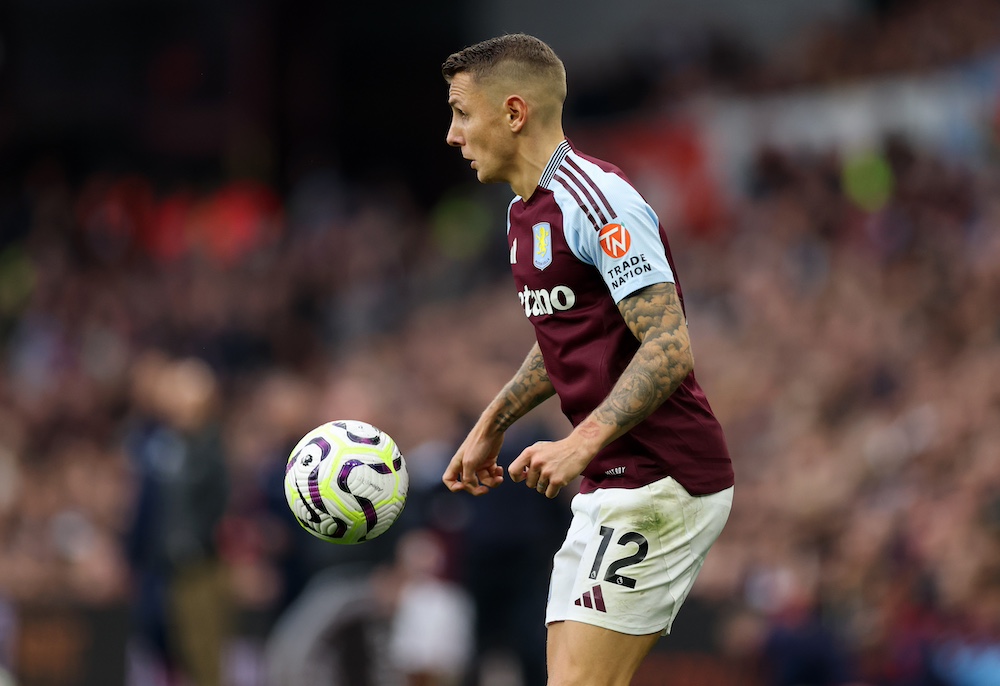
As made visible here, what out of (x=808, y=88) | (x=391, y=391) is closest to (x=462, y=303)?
(x=391, y=391)

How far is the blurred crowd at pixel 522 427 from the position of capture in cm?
941

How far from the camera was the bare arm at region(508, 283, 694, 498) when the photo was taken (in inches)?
184

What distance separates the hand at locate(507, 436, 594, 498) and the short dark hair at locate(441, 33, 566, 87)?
1.33 meters

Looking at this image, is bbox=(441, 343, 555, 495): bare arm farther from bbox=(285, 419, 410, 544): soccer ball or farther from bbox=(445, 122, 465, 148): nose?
bbox=(445, 122, 465, 148): nose

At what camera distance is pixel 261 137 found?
2481 centimetres

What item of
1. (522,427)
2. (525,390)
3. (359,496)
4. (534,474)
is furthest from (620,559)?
(522,427)

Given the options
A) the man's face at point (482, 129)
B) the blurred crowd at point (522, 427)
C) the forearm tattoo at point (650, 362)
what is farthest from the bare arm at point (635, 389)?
the blurred crowd at point (522, 427)

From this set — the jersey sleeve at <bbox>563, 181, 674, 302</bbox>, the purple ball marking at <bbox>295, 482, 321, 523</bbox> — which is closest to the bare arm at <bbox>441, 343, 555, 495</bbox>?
the purple ball marking at <bbox>295, 482, 321, 523</bbox>

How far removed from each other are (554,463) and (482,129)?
1271 mm

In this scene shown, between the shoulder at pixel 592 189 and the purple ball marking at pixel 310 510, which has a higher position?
the shoulder at pixel 592 189

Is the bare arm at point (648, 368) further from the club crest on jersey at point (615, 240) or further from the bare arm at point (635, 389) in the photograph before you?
the club crest on jersey at point (615, 240)

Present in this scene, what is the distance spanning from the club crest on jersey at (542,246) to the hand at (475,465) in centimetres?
75

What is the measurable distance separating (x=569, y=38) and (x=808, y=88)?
629cm

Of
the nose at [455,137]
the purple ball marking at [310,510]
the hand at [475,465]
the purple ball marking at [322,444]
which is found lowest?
the purple ball marking at [310,510]
